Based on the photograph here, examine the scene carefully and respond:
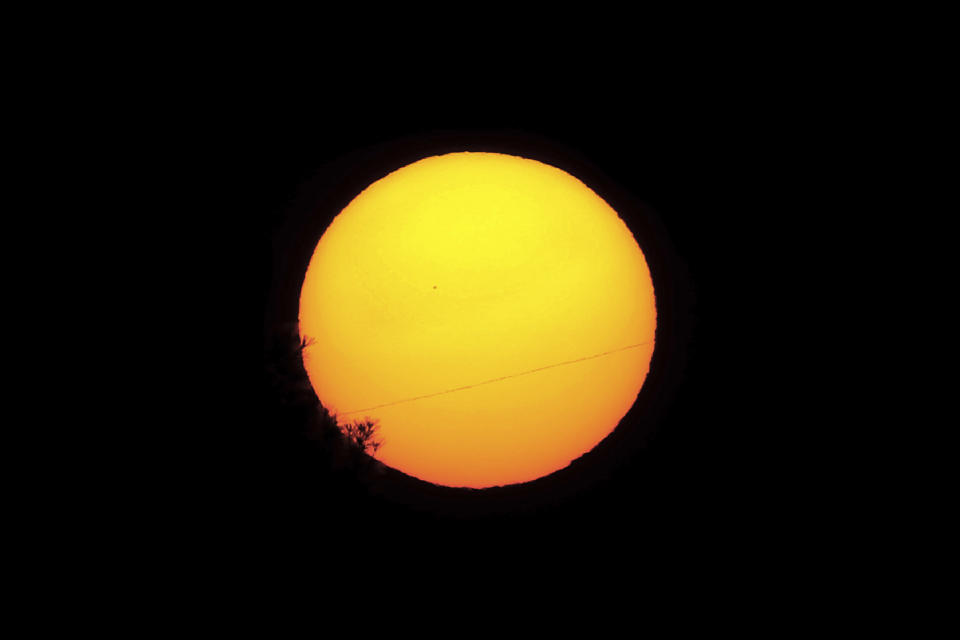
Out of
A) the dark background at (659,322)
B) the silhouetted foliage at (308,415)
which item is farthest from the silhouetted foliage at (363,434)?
the dark background at (659,322)

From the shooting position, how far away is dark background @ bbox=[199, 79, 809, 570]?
2189mm

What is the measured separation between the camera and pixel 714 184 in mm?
2248

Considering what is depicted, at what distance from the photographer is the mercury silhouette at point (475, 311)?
208 centimetres

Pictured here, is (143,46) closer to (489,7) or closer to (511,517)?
(489,7)

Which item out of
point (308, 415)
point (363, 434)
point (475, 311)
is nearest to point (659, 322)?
point (475, 311)

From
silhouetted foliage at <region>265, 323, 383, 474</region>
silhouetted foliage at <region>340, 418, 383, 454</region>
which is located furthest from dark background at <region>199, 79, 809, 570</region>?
silhouetted foliage at <region>340, 418, 383, 454</region>

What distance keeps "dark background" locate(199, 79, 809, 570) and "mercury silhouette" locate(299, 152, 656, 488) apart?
3.2 inches

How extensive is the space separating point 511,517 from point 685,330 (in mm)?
901

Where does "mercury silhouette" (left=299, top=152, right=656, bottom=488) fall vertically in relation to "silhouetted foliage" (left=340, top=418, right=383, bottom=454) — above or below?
above

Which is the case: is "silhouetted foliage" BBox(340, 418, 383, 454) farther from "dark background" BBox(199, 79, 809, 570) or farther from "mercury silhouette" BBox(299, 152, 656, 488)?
"dark background" BBox(199, 79, 809, 570)

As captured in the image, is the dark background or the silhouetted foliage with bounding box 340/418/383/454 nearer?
the silhouetted foliage with bounding box 340/418/383/454

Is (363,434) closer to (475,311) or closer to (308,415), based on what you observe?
(308,415)

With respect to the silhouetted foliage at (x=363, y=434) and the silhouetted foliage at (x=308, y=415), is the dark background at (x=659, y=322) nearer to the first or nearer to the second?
the silhouetted foliage at (x=308, y=415)

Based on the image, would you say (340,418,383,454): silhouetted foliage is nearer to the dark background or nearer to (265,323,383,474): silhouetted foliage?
(265,323,383,474): silhouetted foliage
